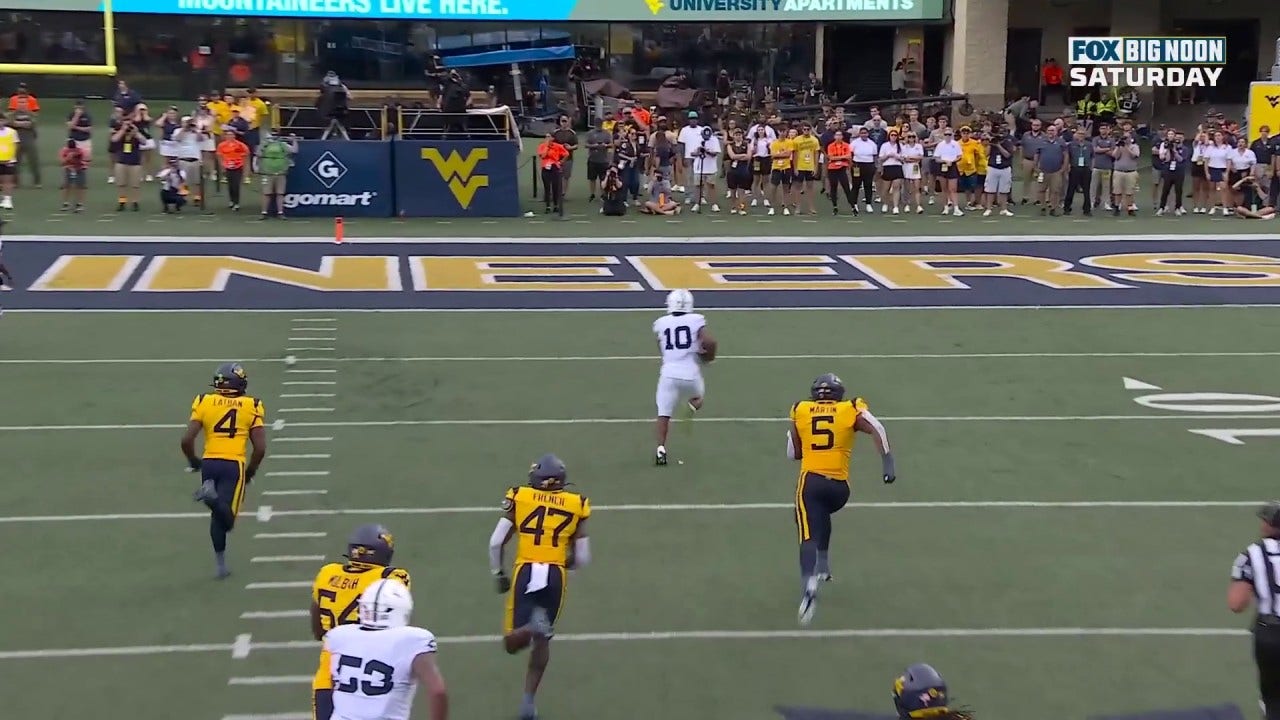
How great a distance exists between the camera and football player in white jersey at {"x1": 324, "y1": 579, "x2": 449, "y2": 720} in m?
5.78

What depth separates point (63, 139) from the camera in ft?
114

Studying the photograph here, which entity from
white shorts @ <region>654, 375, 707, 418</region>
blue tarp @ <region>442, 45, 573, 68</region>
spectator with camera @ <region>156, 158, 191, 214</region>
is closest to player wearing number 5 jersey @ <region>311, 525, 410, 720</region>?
white shorts @ <region>654, 375, 707, 418</region>

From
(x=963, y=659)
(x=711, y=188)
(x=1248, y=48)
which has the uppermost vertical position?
(x=1248, y=48)

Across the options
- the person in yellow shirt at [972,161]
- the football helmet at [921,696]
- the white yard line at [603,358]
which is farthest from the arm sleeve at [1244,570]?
the person in yellow shirt at [972,161]

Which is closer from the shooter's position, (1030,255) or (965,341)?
(965,341)

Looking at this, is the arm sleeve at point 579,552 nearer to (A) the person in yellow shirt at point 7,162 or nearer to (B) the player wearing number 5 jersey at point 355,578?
(B) the player wearing number 5 jersey at point 355,578

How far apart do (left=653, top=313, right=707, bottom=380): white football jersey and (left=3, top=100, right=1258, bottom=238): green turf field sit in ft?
40.3

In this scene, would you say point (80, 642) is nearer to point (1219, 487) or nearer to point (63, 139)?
point (1219, 487)

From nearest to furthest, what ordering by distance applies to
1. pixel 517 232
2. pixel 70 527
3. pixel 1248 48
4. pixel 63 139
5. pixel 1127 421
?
pixel 70 527, pixel 1127 421, pixel 517 232, pixel 63 139, pixel 1248 48

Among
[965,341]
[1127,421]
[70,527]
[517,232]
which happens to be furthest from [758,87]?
[70,527]

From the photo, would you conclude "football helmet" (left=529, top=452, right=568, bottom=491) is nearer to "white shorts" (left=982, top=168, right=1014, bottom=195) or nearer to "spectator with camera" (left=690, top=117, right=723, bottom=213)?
"spectator with camera" (left=690, top=117, right=723, bottom=213)

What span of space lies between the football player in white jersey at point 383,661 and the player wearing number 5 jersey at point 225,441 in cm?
403

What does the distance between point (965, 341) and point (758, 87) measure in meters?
23.6

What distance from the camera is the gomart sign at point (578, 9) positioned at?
124 ft
